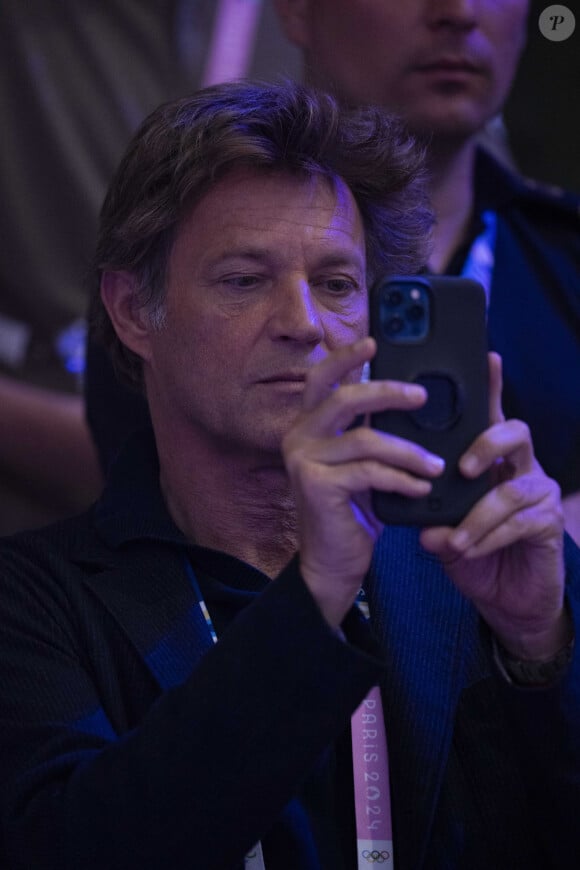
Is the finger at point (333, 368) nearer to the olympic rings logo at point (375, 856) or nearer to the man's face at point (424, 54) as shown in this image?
the olympic rings logo at point (375, 856)

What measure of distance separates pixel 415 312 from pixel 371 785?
66cm

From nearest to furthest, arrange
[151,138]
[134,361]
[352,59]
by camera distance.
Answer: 1. [151,138]
2. [134,361]
3. [352,59]

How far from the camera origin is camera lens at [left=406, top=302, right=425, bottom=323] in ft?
4.02

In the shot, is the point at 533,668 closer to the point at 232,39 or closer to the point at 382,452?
the point at 382,452

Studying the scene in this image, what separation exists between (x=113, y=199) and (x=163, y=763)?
101cm

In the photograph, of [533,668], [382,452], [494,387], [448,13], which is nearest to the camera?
[382,452]

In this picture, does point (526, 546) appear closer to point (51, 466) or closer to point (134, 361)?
point (134, 361)

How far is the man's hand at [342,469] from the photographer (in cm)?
115

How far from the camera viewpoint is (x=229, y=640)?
1229 millimetres

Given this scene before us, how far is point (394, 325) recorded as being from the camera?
47.8 inches

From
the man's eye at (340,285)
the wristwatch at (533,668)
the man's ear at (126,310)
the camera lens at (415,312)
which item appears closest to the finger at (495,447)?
the camera lens at (415,312)

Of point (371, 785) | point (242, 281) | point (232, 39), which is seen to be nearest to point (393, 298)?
point (242, 281)

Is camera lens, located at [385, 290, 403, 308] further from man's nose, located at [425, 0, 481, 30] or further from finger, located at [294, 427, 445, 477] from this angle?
man's nose, located at [425, 0, 481, 30]

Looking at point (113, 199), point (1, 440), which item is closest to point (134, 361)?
point (113, 199)
